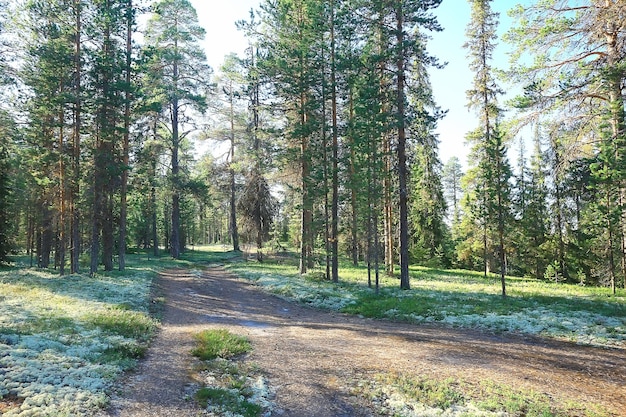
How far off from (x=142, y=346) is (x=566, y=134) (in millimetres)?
16256

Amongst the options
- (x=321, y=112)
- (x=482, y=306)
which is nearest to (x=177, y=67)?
(x=321, y=112)

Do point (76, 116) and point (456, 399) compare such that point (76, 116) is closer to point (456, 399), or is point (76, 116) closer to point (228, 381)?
point (228, 381)

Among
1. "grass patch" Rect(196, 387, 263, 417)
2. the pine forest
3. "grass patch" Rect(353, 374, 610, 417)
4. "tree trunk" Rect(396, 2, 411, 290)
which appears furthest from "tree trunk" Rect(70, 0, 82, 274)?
"grass patch" Rect(353, 374, 610, 417)

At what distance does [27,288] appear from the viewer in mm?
14898

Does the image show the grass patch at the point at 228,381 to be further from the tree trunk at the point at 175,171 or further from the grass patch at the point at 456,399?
the tree trunk at the point at 175,171

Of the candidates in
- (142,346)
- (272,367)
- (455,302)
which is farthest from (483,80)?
(142,346)

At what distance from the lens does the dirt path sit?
6777 mm

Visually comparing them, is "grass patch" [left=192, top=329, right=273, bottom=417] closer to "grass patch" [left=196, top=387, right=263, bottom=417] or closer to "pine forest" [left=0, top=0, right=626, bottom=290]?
"grass patch" [left=196, top=387, right=263, bottom=417]

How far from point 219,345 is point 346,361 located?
11.2 ft

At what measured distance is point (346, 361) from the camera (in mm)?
8906

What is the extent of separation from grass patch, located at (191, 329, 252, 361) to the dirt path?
30 cm

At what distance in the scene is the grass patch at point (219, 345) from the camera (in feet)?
29.9

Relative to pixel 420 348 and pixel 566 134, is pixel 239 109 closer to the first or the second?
pixel 566 134

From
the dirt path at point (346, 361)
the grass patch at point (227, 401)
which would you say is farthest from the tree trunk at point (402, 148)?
the grass patch at point (227, 401)
